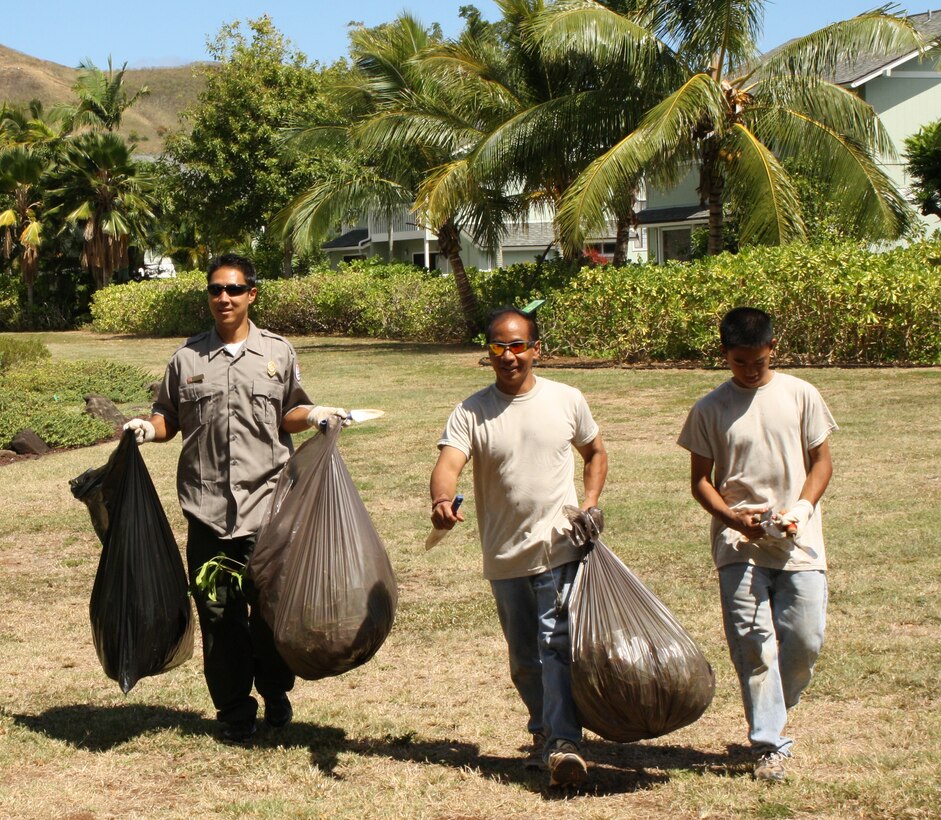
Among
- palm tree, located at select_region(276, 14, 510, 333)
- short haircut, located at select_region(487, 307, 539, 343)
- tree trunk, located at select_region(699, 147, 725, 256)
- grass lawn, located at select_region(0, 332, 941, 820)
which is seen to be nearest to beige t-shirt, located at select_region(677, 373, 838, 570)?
short haircut, located at select_region(487, 307, 539, 343)

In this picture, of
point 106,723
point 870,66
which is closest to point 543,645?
point 106,723

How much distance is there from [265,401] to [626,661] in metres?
1.67

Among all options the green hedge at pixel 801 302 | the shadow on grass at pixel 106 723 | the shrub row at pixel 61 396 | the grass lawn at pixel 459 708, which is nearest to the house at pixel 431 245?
the green hedge at pixel 801 302

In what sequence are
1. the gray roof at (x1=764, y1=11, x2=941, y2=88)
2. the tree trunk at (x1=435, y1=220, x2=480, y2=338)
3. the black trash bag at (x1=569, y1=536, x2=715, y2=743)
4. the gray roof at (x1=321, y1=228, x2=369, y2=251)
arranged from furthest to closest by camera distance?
the gray roof at (x1=321, y1=228, x2=369, y2=251) → the gray roof at (x1=764, y1=11, x2=941, y2=88) → the tree trunk at (x1=435, y1=220, x2=480, y2=338) → the black trash bag at (x1=569, y1=536, x2=715, y2=743)

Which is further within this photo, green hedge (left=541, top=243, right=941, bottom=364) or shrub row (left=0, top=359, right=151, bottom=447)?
green hedge (left=541, top=243, right=941, bottom=364)

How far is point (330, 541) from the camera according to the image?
418 centimetres

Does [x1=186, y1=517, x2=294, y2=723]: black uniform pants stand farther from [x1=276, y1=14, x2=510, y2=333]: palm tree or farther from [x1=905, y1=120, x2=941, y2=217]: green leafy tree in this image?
[x1=905, y1=120, x2=941, y2=217]: green leafy tree

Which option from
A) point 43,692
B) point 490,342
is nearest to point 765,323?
point 490,342

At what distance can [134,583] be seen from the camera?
4.55 meters

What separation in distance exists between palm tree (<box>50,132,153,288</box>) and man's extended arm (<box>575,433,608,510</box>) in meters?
37.7

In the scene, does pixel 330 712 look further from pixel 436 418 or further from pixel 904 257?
pixel 904 257

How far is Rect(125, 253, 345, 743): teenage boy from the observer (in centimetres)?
449

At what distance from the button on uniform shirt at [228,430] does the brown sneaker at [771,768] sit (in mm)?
1941

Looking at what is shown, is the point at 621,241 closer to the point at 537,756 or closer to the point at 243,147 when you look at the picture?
the point at 243,147
